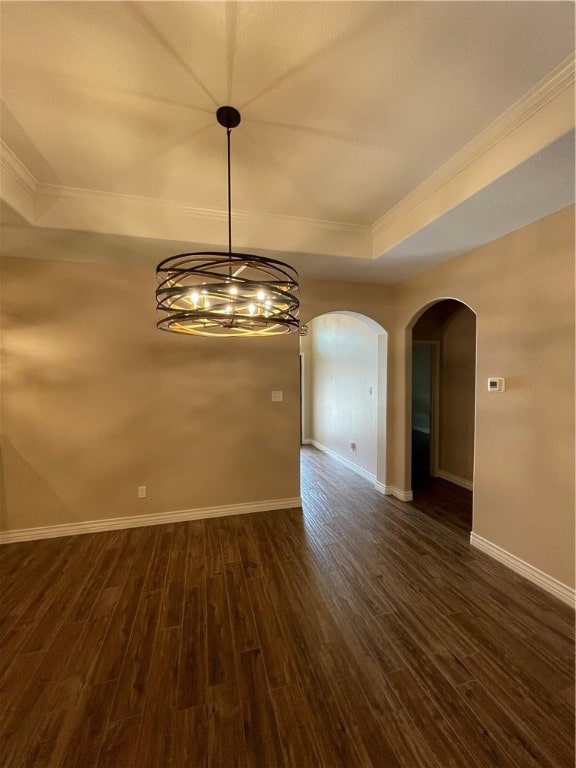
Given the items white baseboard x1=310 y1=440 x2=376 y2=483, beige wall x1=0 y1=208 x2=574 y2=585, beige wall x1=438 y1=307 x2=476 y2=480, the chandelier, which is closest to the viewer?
the chandelier

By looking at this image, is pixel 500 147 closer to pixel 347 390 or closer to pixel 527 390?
pixel 527 390

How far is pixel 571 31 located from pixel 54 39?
2.24 m

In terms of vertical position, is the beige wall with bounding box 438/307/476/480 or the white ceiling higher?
Answer: the white ceiling

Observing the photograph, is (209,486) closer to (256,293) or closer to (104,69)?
(256,293)

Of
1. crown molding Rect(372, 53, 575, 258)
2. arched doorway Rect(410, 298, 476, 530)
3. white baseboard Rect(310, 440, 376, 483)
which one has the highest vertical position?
crown molding Rect(372, 53, 575, 258)

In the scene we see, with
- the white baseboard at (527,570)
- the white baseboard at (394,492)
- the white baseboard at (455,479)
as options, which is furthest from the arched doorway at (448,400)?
the white baseboard at (527,570)

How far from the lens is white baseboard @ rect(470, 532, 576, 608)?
222 centimetres

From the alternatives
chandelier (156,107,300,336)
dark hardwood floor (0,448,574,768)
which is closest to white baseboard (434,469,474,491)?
dark hardwood floor (0,448,574,768)

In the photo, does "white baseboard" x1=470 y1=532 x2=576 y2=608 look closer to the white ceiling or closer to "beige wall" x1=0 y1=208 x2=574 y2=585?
"beige wall" x1=0 y1=208 x2=574 y2=585

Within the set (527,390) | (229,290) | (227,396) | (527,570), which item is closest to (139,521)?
(227,396)

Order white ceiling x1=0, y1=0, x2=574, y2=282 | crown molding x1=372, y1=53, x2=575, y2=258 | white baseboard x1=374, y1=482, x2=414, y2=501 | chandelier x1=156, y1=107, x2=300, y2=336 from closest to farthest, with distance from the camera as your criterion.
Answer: white ceiling x1=0, y1=0, x2=574, y2=282 → chandelier x1=156, y1=107, x2=300, y2=336 → crown molding x1=372, y1=53, x2=575, y2=258 → white baseboard x1=374, y1=482, x2=414, y2=501

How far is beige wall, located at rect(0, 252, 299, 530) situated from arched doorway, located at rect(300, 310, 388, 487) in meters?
1.28

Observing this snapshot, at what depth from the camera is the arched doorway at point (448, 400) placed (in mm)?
4395

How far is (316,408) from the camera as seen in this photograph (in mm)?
7023
